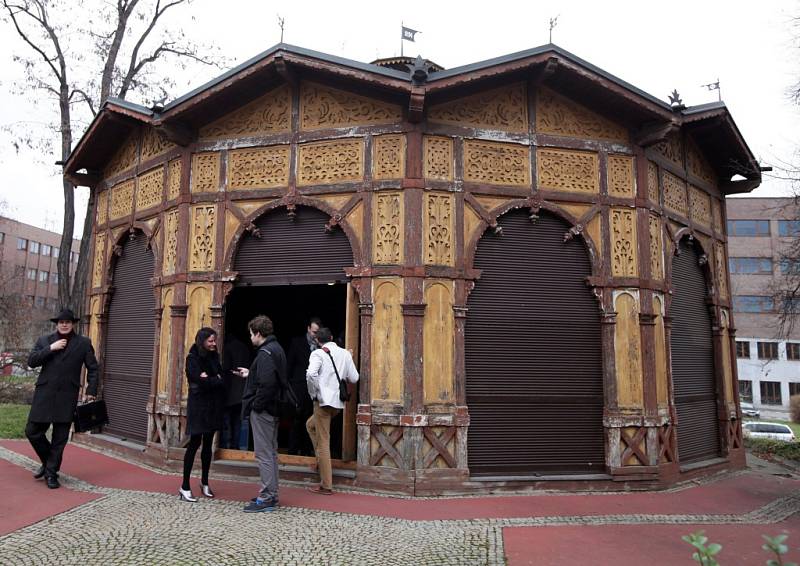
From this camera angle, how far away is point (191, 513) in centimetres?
600

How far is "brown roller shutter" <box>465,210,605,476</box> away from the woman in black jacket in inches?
122

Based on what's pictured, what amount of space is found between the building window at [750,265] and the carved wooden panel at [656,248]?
3950 cm

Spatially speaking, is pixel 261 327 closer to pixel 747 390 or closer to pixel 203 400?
pixel 203 400

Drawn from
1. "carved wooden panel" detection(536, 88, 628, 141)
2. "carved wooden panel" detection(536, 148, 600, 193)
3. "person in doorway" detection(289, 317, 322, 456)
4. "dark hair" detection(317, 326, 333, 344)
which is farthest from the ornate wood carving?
"carved wooden panel" detection(536, 88, 628, 141)

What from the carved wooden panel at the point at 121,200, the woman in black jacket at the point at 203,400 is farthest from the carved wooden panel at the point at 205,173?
the woman in black jacket at the point at 203,400

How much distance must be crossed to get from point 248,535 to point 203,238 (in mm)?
4510

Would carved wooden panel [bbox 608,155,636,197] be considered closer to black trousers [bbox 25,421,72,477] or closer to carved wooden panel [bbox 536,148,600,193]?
carved wooden panel [bbox 536,148,600,193]

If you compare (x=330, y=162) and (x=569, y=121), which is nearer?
(x=330, y=162)

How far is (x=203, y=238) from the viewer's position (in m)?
8.39

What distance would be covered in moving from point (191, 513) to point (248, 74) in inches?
216

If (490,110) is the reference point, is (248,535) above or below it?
below

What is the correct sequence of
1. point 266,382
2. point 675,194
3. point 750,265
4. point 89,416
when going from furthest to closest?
point 750,265 → point 675,194 → point 89,416 → point 266,382

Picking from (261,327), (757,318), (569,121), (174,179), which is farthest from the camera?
(757,318)

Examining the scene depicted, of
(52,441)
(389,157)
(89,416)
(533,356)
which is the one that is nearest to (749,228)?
(533,356)
